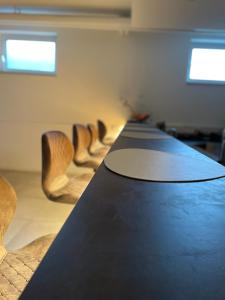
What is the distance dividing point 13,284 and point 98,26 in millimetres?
4021

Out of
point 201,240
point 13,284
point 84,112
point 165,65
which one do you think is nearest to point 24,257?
point 13,284

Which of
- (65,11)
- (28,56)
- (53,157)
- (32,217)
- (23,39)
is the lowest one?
(32,217)

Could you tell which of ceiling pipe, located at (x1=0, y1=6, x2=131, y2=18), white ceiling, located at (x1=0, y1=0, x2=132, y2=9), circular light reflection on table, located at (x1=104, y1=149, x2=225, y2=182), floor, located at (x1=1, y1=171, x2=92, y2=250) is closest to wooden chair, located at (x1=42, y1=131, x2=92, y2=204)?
floor, located at (x1=1, y1=171, x2=92, y2=250)

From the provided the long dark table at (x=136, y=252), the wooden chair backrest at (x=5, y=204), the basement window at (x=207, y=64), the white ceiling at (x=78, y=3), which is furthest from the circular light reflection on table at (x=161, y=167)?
the basement window at (x=207, y=64)

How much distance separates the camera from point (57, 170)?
1655 mm

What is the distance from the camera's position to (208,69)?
4641 millimetres

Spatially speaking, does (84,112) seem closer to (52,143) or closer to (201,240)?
(52,143)

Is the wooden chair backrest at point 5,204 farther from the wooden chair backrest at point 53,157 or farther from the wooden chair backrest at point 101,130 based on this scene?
the wooden chair backrest at point 101,130

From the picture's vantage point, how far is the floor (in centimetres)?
231

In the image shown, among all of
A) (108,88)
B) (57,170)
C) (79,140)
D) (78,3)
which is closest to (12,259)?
(57,170)

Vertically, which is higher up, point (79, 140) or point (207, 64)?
point (207, 64)

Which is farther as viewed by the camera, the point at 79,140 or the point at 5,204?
the point at 79,140

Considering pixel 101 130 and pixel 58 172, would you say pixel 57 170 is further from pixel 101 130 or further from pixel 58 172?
pixel 101 130

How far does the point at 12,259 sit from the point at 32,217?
6.34ft
